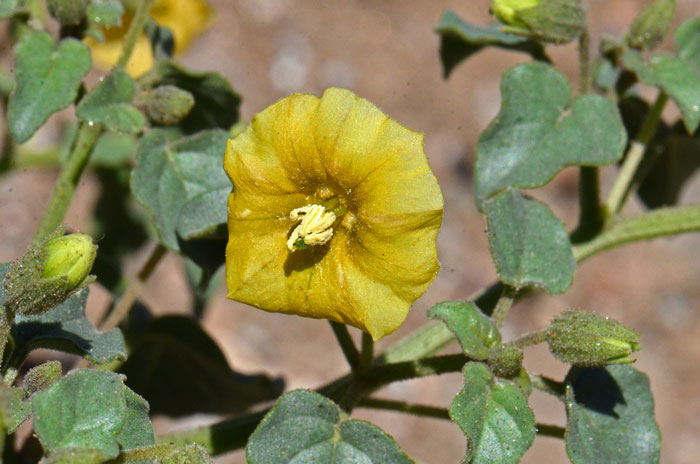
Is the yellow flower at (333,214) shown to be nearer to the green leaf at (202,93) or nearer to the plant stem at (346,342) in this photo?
the plant stem at (346,342)

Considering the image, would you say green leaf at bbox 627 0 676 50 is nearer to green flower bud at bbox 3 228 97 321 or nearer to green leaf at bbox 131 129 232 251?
green leaf at bbox 131 129 232 251

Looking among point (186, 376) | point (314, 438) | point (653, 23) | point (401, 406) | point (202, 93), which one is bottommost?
point (186, 376)

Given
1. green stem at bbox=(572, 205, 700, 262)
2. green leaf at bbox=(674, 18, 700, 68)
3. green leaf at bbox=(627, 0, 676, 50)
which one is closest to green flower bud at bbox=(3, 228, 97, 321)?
green stem at bbox=(572, 205, 700, 262)

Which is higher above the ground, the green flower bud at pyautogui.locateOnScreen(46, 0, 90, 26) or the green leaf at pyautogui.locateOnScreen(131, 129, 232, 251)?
the green flower bud at pyautogui.locateOnScreen(46, 0, 90, 26)

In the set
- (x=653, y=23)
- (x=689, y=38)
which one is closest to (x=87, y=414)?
(x=653, y=23)

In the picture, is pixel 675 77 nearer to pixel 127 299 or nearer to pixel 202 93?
pixel 202 93

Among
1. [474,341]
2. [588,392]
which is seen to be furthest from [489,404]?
[588,392]
